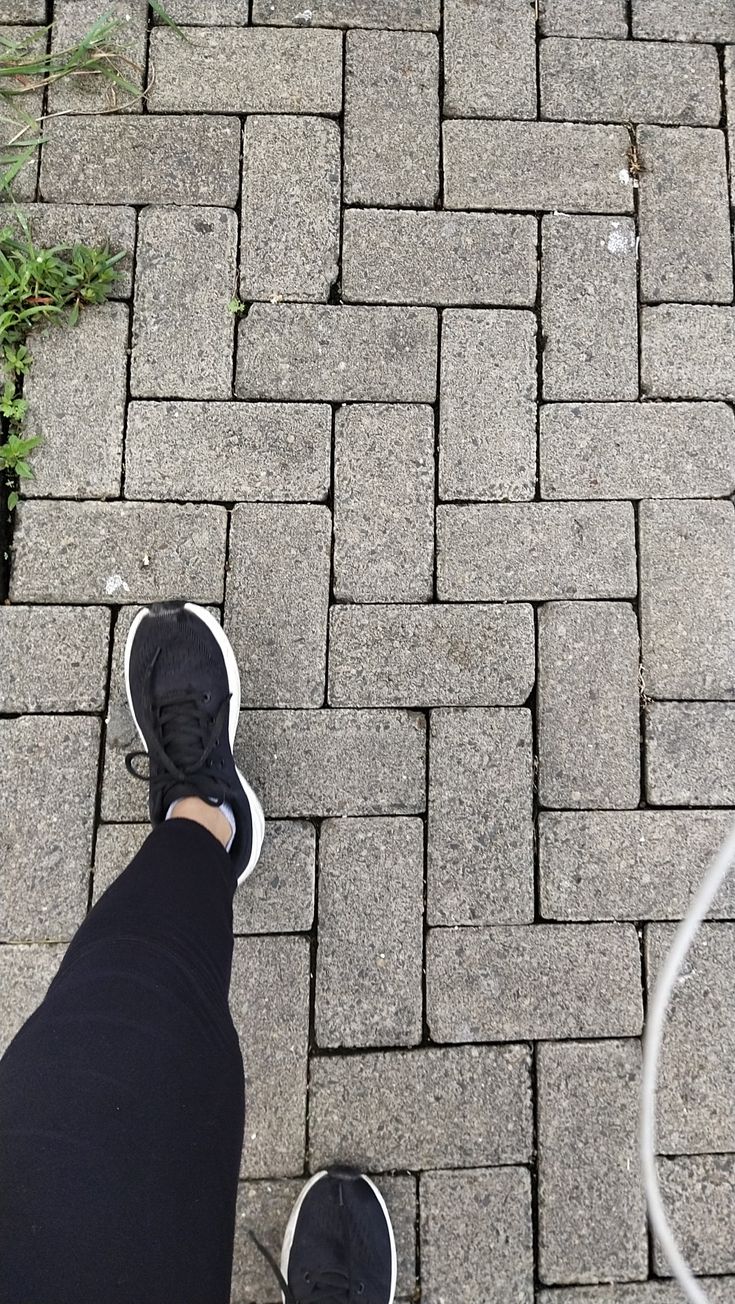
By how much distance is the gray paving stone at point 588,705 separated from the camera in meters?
2.27

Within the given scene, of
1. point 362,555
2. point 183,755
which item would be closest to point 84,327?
point 362,555

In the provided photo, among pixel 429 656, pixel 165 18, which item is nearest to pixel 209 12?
pixel 165 18

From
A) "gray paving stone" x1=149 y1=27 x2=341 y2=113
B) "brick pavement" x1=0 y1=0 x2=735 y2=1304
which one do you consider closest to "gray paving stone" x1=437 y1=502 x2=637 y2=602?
"brick pavement" x1=0 y1=0 x2=735 y2=1304

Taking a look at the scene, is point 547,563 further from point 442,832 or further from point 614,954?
point 614,954

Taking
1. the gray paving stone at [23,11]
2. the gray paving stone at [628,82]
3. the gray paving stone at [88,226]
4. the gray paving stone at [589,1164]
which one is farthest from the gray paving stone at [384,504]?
the gray paving stone at [23,11]

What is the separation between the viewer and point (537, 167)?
2432 mm

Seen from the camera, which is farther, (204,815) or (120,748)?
(120,748)

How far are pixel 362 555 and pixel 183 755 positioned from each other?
2.13ft

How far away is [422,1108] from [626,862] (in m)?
0.75

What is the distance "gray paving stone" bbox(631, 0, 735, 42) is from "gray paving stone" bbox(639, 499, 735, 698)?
4.18 ft

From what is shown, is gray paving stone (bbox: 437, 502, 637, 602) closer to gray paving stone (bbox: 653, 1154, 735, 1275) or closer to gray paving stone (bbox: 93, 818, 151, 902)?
gray paving stone (bbox: 93, 818, 151, 902)

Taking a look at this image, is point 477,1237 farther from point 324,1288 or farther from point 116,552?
point 116,552

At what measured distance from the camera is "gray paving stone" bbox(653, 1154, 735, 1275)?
2.15 m

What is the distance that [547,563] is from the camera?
232 cm
